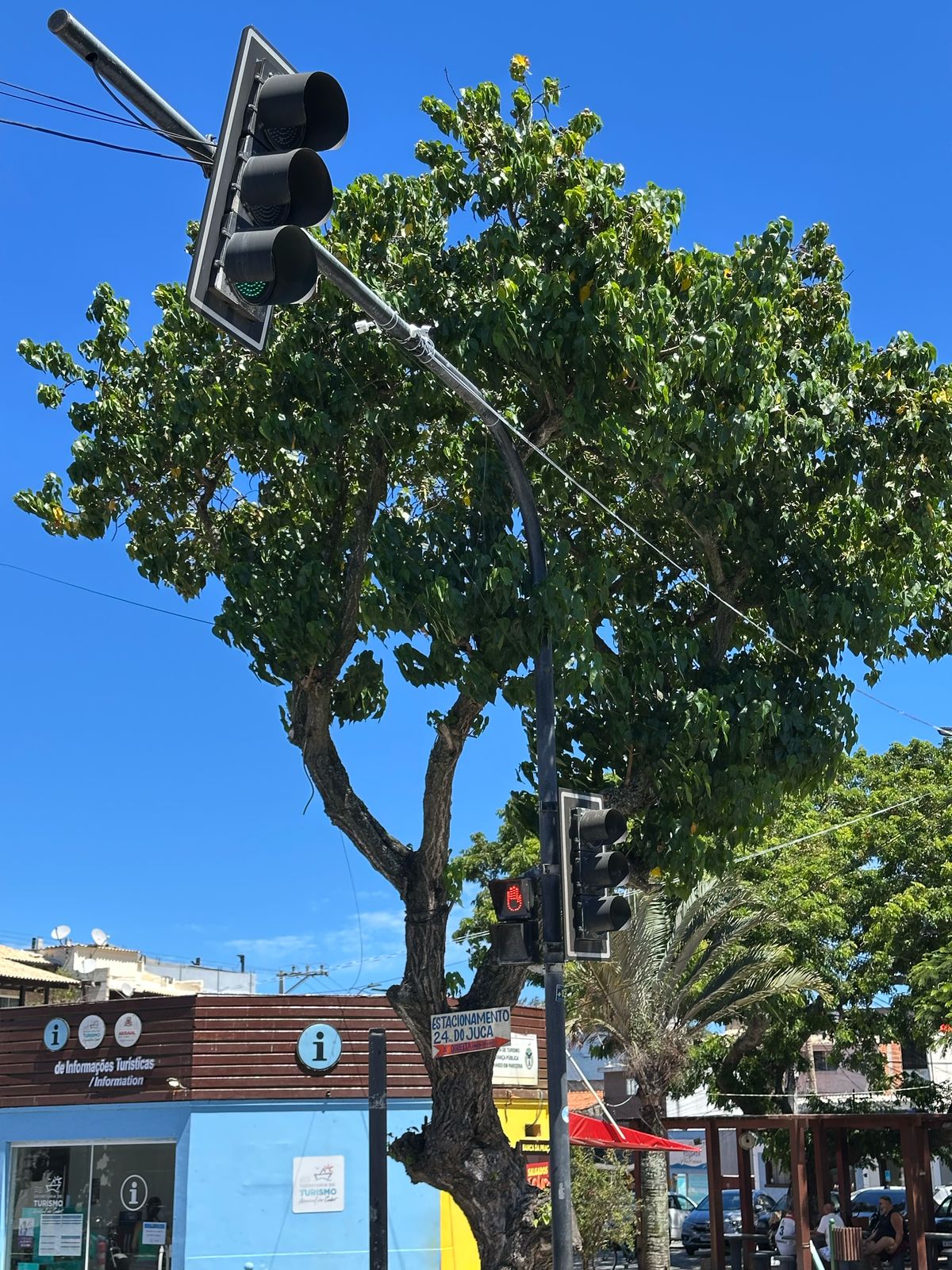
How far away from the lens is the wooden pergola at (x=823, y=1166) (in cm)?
2270

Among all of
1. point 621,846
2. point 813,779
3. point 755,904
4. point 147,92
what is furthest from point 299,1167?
point 147,92

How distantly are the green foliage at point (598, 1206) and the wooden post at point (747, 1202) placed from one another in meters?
7.10

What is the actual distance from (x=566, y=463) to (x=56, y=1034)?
1204 cm

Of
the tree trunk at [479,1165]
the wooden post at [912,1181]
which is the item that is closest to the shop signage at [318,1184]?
the tree trunk at [479,1165]

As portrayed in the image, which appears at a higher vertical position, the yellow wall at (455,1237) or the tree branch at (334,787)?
the tree branch at (334,787)

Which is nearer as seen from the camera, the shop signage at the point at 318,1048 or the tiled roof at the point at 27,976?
the shop signage at the point at 318,1048

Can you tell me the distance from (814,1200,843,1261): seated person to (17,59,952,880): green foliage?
44.9 feet

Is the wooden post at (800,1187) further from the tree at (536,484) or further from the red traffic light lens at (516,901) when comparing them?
the red traffic light lens at (516,901)

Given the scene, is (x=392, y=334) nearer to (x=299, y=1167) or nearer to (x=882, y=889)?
(x=299, y=1167)

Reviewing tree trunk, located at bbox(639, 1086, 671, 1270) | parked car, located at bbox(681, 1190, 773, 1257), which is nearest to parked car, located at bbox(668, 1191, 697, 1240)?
parked car, located at bbox(681, 1190, 773, 1257)

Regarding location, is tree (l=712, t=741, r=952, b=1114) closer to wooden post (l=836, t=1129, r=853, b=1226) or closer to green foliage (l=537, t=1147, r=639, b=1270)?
wooden post (l=836, t=1129, r=853, b=1226)

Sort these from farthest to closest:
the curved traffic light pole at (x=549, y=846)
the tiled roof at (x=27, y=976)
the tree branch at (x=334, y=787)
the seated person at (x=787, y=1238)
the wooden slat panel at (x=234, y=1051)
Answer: the tiled roof at (x=27, y=976) → the seated person at (x=787, y=1238) → the wooden slat panel at (x=234, y=1051) → the tree branch at (x=334, y=787) → the curved traffic light pole at (x=549, y=846)

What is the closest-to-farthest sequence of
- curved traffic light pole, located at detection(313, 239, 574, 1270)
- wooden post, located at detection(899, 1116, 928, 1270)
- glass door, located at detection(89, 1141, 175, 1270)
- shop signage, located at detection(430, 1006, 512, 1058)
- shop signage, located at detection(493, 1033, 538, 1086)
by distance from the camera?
curved traffic light pole, located at detection(313, 239, 574, 1270)
shop signage, located at detection(430, 1006, 512, 1058)
glass door, located at detection(89, 1141, 175, 1270)
shop signage, located at detection(493, 1033, 538, 1086)
wooden post, located at detection(899, 1116, 928, 1270)

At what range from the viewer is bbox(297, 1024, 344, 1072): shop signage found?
18750mm
